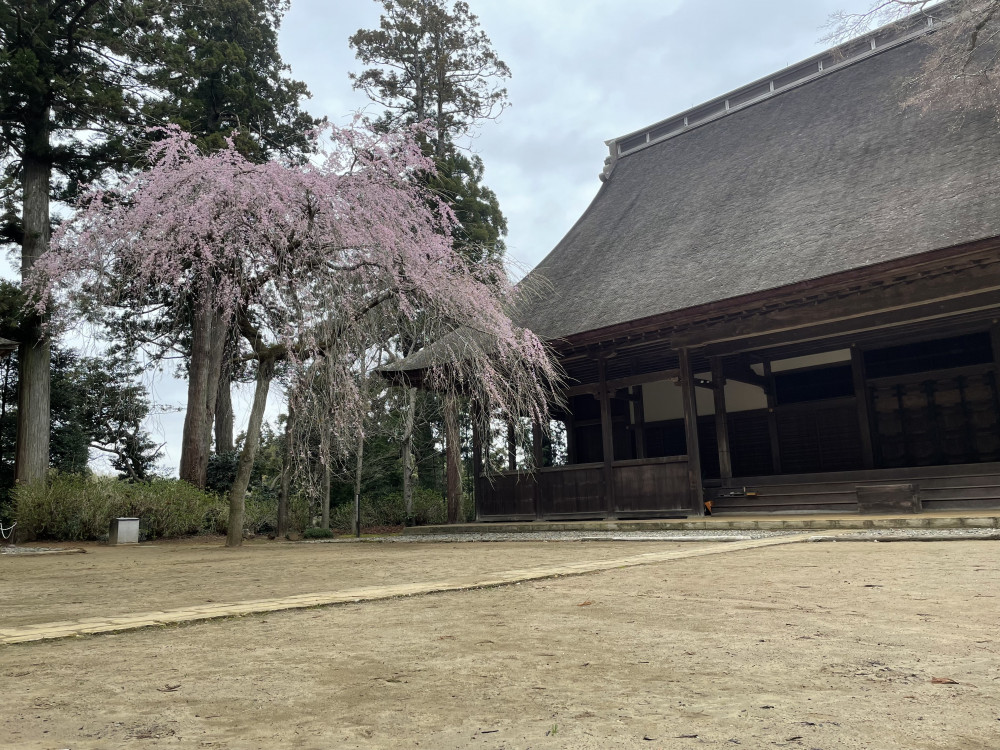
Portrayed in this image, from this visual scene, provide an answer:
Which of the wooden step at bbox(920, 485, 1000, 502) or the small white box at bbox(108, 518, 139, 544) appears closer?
the wooden step at bbox(920, 485, 1000, 502)

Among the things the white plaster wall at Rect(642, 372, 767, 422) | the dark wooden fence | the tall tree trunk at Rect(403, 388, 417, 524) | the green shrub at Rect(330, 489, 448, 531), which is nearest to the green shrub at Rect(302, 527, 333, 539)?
the green shrub at Rect(330, 489, 448, 531)

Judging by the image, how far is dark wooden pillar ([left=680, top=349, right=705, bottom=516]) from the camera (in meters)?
11.2

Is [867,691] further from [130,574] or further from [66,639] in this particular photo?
[130,574]

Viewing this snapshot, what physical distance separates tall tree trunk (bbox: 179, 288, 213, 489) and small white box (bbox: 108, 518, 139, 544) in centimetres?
449

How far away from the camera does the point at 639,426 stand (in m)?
14.3

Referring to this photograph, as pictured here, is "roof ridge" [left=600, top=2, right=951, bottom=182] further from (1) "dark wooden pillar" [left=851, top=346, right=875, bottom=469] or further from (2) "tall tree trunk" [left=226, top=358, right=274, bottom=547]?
(2) "tall tree trunk" [left=226, top=358, right=274, bottom=547]

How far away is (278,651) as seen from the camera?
2.39 m

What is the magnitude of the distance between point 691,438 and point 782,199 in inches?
190

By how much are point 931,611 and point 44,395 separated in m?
18.1

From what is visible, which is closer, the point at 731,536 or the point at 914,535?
the point at 914,535

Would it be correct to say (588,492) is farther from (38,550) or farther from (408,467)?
(38,550)

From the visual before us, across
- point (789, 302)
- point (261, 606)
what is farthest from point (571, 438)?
point (261, 606)

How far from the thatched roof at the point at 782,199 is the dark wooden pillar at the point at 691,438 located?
1119 millimetres

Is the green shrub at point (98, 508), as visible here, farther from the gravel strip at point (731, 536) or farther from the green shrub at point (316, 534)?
the gravel strip at point (731, 536)
